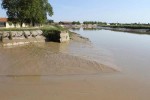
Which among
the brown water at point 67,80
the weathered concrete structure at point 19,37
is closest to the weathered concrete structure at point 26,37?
the weathered concrete structure at point 19,37

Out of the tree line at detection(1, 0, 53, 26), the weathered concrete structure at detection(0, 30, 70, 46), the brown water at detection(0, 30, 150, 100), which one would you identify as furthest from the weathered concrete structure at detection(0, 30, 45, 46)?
the tree line at detection(1, 0, 53, 26)

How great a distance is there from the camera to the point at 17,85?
12.0m

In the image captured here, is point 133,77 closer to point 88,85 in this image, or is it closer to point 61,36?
point 88,85

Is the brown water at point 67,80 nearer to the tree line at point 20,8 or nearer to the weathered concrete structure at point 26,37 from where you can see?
the weathered concrete structure at point 26,37

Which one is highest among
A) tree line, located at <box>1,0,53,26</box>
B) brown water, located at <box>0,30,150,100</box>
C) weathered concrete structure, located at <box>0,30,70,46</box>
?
tree line, located at <box>1,0,53,26</box>

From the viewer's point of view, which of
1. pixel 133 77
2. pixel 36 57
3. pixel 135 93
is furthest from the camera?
pixel 36 57

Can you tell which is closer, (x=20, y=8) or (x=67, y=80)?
(x=67, y=80)

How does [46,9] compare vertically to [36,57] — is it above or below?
above

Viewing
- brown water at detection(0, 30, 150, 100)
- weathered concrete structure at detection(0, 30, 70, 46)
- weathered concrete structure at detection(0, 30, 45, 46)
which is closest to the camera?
brown water at detection(0, 30, 150, 100)

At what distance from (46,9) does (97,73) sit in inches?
1963

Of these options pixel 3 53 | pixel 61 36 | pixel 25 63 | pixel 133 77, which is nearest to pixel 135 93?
pixel 133 77

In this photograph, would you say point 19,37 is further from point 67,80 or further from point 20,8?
point 20,8

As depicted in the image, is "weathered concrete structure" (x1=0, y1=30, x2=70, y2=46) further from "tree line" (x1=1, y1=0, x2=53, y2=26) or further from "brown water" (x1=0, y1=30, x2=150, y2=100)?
"tree line" (x1=1, y1=0, x2=53, y2=26)

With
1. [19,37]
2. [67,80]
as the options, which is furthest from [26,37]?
[67,80]
